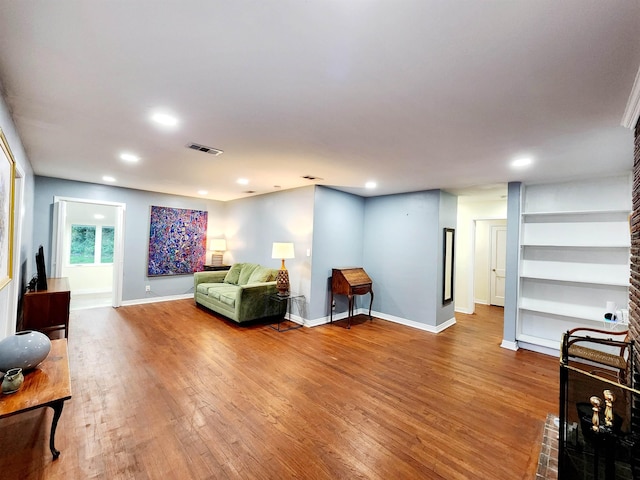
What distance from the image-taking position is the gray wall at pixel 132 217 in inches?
188

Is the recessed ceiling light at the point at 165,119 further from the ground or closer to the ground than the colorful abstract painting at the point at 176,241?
further from the ground

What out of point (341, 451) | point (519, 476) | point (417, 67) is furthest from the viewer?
point (341, 451)

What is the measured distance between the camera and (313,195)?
185 inches

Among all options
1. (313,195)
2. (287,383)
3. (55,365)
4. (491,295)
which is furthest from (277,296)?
(491,295)

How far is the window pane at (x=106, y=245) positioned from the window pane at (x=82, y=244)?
0.60 feet

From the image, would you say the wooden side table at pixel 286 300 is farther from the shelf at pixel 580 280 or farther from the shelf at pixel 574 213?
the shelf at pixel 574 213

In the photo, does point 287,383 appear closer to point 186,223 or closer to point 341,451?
point 341,451

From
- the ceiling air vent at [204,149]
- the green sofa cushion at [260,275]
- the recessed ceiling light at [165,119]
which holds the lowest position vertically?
the green sofa cushion at [260,275]

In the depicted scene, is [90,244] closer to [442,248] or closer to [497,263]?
[442,248]

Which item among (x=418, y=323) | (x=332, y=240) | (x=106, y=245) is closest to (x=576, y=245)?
(x=418, y=323)

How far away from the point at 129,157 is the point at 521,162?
14.7 ft

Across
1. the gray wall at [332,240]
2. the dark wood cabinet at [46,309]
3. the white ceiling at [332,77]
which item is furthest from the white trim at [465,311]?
the dark wood cabinet at [46,309]

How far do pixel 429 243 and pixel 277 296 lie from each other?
271cm

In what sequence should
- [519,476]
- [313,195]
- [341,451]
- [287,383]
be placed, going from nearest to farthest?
[519,476], [341,451], [287,383], [313,195]
